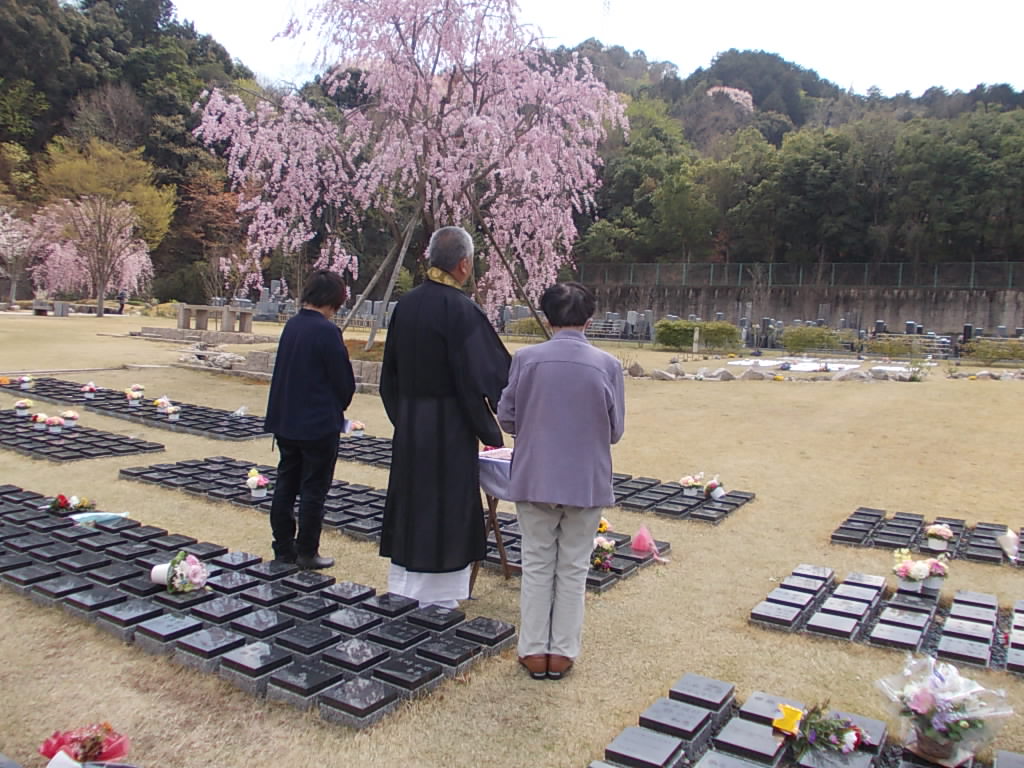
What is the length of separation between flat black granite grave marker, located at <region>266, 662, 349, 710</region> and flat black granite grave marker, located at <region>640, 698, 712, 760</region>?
118cm

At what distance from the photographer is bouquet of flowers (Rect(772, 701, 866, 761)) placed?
2.53 meters

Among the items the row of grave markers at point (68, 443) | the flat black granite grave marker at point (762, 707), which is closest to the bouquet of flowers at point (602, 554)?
the flat black granite grave marker at point (762, 707)

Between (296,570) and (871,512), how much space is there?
4394 millimetres

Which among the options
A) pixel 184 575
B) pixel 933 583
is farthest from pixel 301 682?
pixel 933 583

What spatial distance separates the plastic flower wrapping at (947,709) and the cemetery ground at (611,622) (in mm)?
150

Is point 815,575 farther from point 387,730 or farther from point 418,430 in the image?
point 387,730

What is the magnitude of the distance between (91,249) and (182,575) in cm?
3156

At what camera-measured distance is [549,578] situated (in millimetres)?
3129

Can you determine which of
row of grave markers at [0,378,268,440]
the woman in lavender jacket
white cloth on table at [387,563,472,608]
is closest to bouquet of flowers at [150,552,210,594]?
white cloth on table at [387,563,472,608]

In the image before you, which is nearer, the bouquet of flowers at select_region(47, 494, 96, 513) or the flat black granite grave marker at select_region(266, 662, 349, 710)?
the flat black granite grave marker at select_region(266, 662, 349, 710)

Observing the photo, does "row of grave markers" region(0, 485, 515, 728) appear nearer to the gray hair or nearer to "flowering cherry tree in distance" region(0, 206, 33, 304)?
the gray hair

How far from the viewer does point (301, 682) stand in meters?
2.88

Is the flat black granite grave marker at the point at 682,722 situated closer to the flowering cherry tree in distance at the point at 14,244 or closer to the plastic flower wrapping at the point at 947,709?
the plastic flower wrapping at the point at 947,709

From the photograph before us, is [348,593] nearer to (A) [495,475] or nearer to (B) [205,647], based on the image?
(B) [205,647]
